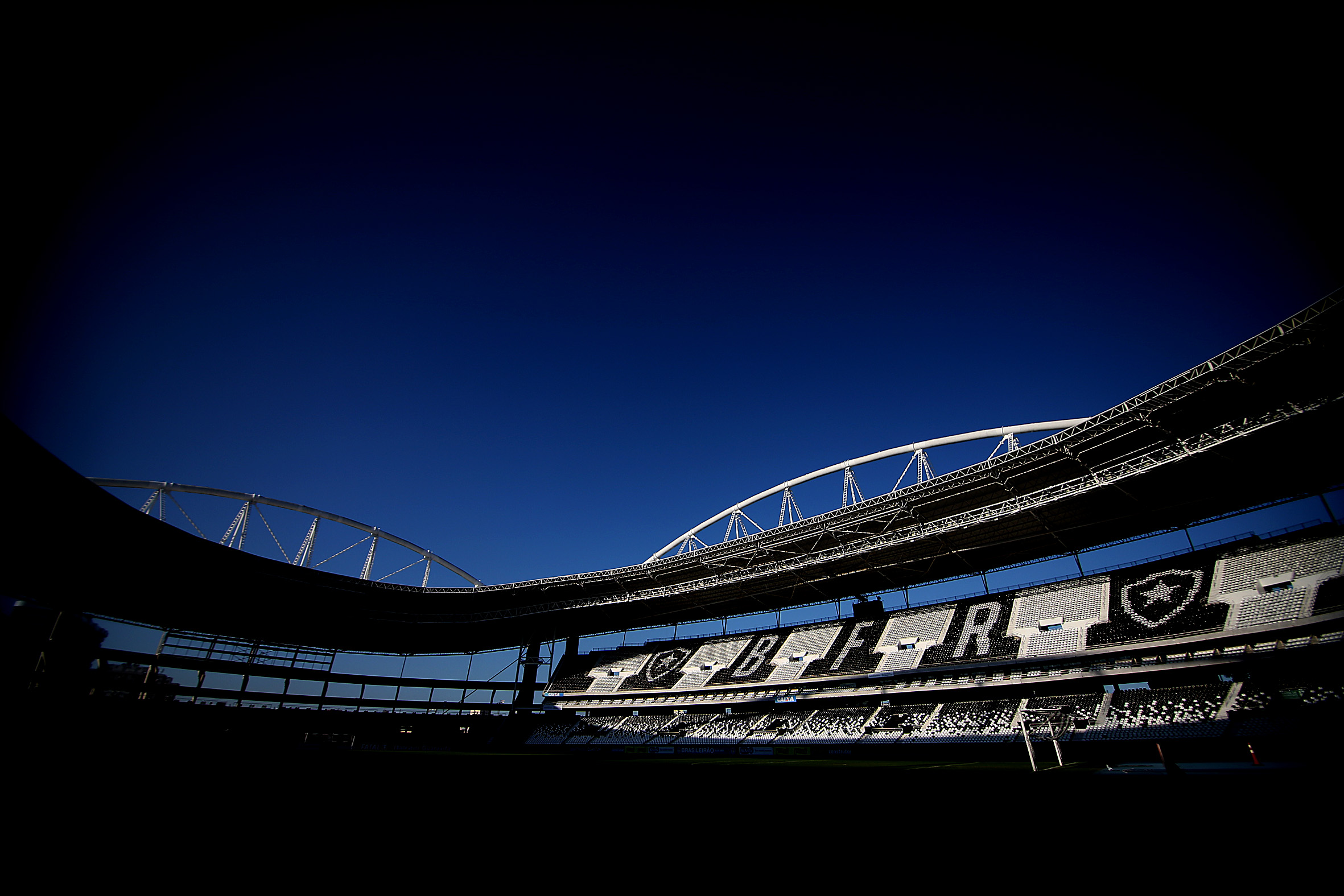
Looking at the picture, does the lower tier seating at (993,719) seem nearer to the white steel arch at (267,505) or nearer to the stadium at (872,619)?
the stadium at (872,619)

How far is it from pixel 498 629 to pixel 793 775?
1811 inches

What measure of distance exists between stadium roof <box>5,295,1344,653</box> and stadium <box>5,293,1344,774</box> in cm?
18

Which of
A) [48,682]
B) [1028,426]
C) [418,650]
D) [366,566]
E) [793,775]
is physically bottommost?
[793,775]

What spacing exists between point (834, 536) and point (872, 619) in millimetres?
9095

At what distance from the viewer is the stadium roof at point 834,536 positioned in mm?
22266

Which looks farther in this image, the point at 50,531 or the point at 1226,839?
Answer: the point at 50,531

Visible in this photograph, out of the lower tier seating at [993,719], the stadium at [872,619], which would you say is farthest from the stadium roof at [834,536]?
the lower tier seating at [993,719]

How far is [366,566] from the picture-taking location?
52562 millimetres

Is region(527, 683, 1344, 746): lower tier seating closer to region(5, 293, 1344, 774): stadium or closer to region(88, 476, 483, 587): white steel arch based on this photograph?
region(5, 293, 1344, 774): stadium

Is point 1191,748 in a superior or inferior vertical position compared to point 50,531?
inferior

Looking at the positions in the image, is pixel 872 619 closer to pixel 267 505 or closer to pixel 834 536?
pixel 834 536

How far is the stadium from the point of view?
20.8 m

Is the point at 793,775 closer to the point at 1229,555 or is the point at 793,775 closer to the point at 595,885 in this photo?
the point at 595,885

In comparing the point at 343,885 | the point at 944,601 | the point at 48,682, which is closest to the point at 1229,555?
the point at 944,601
